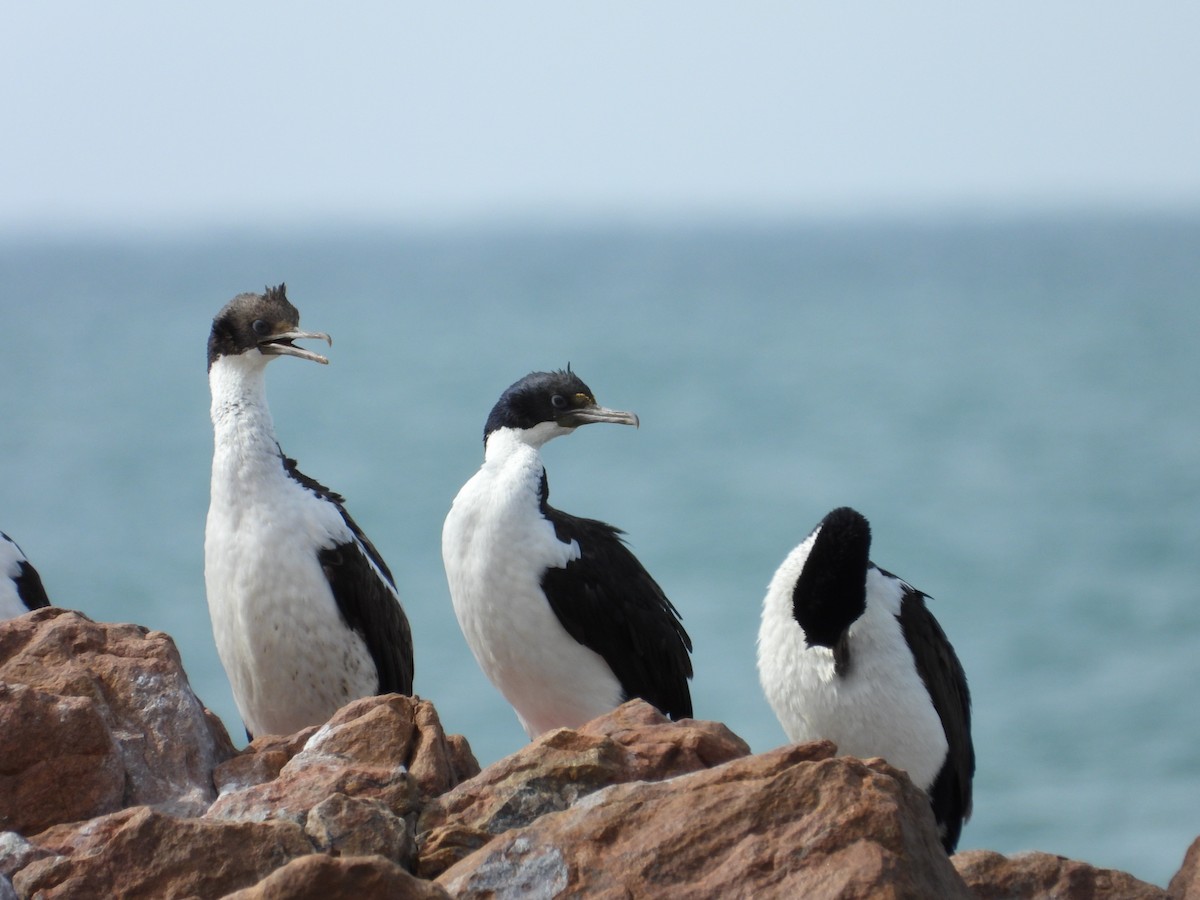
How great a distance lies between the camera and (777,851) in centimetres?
568

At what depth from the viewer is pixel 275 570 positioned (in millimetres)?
9227

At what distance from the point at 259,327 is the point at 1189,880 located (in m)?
5.11

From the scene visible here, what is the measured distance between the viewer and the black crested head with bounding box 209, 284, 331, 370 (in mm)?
9469

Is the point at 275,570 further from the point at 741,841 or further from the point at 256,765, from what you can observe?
the point at 741,841

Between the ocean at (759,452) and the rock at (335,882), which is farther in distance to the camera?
the ocean at (759,452)

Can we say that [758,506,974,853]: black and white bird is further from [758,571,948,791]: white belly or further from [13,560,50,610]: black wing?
[13,560,50,610]: black wing

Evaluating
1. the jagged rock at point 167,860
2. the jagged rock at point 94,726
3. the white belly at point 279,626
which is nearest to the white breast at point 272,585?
the white belly at point 279,626

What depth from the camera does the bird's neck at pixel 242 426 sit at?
9.34m

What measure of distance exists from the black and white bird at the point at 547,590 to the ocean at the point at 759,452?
1078 inches

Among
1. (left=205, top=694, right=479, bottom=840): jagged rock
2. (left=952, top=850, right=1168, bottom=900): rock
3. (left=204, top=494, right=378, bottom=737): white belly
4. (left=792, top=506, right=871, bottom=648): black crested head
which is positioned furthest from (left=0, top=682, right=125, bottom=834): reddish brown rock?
(left=792, top=506, right=871, bottom=648): black crested head

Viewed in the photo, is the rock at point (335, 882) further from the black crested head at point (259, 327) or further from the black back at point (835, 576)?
the black crested head at point (259, 327)

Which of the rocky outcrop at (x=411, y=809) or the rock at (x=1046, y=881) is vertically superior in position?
the rocky outcrop at (x=411, y=809)

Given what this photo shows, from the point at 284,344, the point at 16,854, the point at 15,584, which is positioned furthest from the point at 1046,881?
the point at 15,584

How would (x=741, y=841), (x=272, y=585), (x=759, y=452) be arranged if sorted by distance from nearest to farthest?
(x=741, y=841)
(x=272, y=585)
(x=759, y=452)
